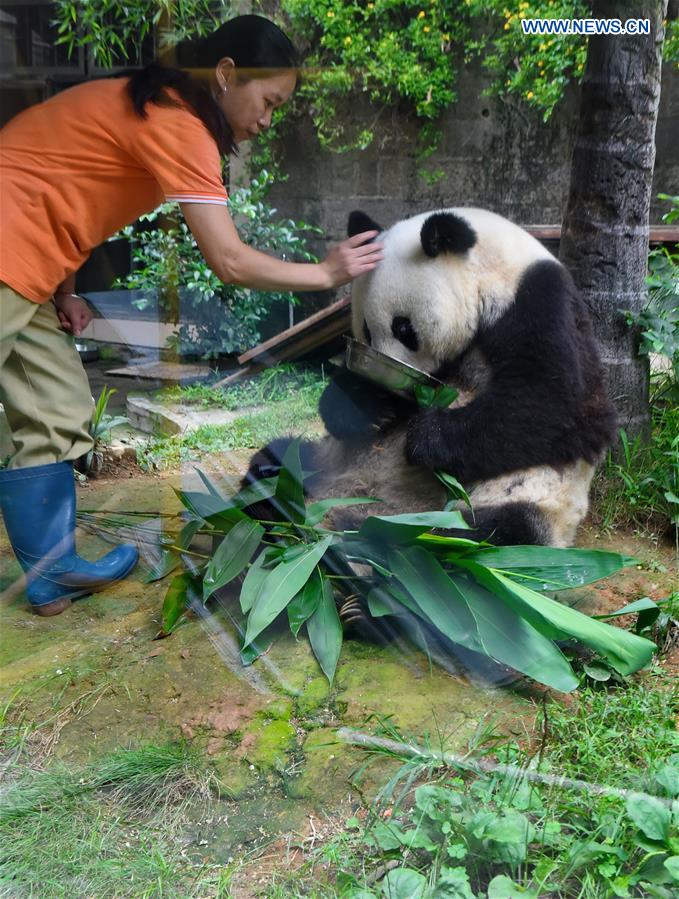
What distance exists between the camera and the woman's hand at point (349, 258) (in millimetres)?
2188

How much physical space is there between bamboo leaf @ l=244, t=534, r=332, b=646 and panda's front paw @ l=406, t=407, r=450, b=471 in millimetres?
430

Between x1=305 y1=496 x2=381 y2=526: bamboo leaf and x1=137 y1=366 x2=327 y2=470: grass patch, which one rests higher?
x1=137 y1=366 x2=327 y2=470: grass patch

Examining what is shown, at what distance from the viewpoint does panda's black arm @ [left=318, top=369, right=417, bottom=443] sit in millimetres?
2594

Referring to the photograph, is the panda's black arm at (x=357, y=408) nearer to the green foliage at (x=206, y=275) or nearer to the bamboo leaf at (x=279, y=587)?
the green foliage at (x=206, y=275)

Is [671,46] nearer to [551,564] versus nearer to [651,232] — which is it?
[651,232]

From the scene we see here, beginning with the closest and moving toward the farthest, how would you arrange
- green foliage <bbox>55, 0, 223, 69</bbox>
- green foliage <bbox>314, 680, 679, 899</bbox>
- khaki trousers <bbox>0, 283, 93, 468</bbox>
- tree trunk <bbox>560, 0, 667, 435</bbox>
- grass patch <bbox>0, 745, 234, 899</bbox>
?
green foliage <bbox>314, 680, 679, 899</bbox> → grass patch <bbox>0, 745, 234, 899</bbox> → green foliage <bbox>55, 0, 223, 69</bbox> → tree trunk <bbox>560, 0, 667, 435</bbox> → khaki trousers <bbox>0, 283, 93, 468</bbox>

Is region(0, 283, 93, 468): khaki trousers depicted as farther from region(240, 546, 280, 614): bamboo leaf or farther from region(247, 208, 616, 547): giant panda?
region(240, 546, 280, 614): bamboo leaf

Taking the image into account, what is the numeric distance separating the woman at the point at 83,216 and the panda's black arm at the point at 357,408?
0.45 m

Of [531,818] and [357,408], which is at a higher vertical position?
[357,408]

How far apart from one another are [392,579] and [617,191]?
5.00 feet

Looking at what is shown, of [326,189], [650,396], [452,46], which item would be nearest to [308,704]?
[326,189]

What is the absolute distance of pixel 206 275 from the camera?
216 cm

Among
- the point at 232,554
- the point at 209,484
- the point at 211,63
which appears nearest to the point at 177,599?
the point at 232,554

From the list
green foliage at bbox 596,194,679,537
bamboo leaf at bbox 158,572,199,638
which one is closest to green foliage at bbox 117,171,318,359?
bamboo leaf at bbox 158,572,199,638
